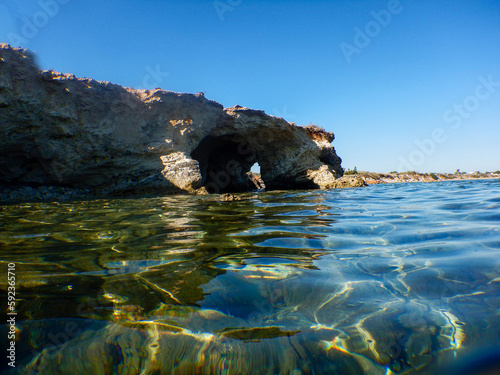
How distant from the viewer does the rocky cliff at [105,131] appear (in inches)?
317

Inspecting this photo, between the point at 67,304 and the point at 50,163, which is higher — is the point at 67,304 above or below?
below

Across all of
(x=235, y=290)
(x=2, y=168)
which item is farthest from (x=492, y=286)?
(x=2, y=168)

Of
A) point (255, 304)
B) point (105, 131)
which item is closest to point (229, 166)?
point (105, 131)

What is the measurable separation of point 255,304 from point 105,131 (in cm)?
1014

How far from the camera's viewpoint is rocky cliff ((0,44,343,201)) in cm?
806

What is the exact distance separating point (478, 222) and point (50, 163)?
10.7m

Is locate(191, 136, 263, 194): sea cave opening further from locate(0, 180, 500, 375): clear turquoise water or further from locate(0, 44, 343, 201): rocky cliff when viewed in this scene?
locate(0, 180, 500, 375): clear turquoise water

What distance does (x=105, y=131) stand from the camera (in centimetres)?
970

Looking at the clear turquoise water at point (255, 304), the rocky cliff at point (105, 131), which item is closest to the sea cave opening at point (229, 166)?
the rocky cliff at point (105, 131)

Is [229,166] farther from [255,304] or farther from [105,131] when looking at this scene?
[255,304]

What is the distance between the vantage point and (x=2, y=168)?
8562 mm

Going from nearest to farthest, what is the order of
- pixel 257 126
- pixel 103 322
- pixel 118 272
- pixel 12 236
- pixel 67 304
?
pixel 103 322
pixel 67 304
pixel 118 272
pixel 12 236
pixel 257 126

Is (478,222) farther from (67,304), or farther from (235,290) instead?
(67,304)

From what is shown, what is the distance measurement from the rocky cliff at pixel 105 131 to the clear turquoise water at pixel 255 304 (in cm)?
772
